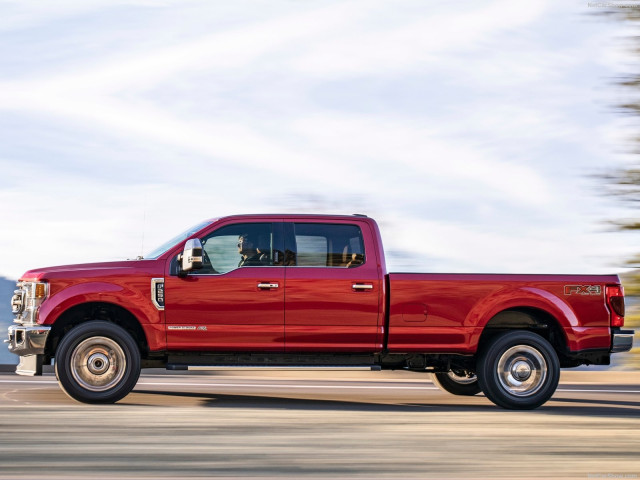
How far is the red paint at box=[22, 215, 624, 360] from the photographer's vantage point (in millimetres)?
9750

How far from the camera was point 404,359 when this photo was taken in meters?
10.3

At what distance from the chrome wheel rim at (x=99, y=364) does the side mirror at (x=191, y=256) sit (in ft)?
3.59

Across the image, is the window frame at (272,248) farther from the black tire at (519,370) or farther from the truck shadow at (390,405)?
the black tire at (519,370)

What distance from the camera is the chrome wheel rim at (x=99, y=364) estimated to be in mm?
9695

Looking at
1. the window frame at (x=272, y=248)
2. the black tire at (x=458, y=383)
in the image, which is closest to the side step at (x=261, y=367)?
the window frame at (x=272, y=248)

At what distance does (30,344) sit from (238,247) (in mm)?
2356

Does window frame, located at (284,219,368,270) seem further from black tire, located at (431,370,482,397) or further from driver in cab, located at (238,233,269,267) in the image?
black tire, located at (431,370,482,397)

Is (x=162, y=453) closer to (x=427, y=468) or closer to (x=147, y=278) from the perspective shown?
(x=427, y=468)

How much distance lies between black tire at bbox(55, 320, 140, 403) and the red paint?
0.26m

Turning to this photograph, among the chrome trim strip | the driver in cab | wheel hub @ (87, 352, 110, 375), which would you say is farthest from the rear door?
the chrome trim strip

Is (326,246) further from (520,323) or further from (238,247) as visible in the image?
(520,323)

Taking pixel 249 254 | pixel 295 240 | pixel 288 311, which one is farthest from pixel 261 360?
pixel 295 240

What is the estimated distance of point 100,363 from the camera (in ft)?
31.9

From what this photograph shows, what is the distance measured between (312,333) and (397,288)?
1.01 metres
